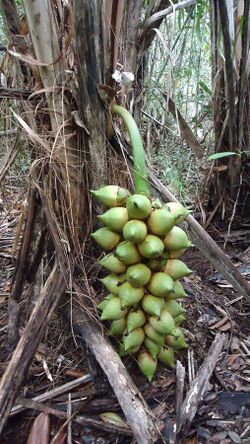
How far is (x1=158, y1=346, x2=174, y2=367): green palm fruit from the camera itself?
127 centimetres

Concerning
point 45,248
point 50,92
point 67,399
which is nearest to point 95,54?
point 50,92

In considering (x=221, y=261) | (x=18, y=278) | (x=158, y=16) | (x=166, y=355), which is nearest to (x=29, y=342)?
(x=18, y=278)

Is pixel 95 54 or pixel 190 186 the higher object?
pixel 95 54

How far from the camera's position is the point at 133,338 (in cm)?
120

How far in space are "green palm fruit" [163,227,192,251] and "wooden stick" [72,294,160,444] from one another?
0.34 m

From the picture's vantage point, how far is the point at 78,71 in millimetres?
1229

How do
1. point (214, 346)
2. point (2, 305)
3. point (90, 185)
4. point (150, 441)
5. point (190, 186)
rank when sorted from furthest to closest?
point (190, 186), point (2, 305), point (214, 346), point (90, 185), point (150, 441)

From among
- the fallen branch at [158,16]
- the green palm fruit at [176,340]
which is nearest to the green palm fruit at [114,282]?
the green palm fruit at [176,340]

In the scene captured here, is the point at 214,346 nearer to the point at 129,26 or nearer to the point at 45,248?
the point at 45,248

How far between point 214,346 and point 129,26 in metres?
1.13

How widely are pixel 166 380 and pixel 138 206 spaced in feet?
1.84

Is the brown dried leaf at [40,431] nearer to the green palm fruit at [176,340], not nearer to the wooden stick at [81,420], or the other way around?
the wooden stick at [81,420]

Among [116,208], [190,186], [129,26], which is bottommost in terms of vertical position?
[190,186]

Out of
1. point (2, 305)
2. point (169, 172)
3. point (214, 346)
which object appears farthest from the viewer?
point (169, 172)
